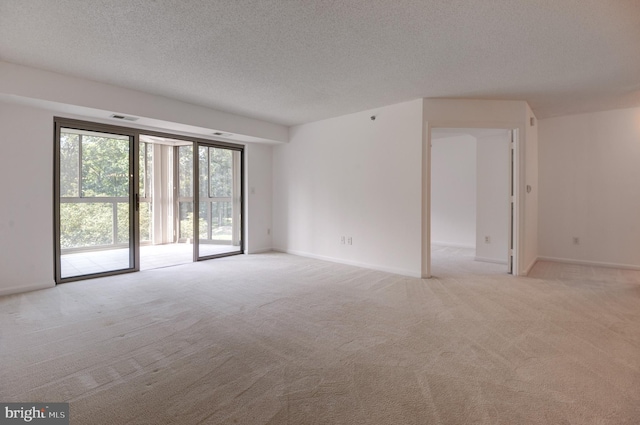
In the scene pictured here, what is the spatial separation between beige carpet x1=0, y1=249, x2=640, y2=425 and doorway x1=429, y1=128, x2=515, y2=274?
134 centimetres

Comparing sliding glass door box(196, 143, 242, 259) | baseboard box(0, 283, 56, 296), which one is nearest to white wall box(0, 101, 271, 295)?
baseboard box(0, 283, 56, 296)

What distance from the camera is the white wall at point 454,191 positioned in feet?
23.3

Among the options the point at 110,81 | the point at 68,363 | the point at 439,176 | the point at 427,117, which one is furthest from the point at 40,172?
the point at 439,176

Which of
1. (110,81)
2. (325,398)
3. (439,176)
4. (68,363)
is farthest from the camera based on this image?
(439,176)

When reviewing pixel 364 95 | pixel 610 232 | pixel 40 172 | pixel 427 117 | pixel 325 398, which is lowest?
pixel 325 398

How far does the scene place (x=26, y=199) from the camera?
368 centimetres

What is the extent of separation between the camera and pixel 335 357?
85.6 inches

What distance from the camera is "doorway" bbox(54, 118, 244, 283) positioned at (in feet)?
13.8

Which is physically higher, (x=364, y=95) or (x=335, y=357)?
(x=364, y=95)

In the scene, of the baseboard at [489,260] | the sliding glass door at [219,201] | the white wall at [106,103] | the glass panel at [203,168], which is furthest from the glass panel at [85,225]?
the baseboard at [489,260]

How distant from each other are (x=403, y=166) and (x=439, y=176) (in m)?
3.60

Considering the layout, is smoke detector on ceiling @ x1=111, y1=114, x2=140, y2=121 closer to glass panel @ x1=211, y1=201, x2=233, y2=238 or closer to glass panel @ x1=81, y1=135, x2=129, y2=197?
glass panel @ x1=81, y1=135, x2=129, y2=197

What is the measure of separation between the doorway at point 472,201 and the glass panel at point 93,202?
4.71 meters

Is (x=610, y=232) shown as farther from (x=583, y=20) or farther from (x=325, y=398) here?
(x=325, y=398)
